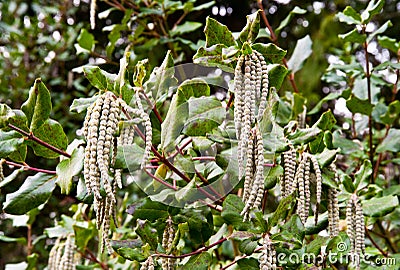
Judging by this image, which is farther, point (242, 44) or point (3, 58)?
point (3, 58)

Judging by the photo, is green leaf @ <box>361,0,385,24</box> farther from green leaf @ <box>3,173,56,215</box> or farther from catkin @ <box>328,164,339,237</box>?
green leaf @ <box>3,173,56,215</box>

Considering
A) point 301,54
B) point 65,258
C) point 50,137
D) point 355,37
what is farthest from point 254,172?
point 301,54

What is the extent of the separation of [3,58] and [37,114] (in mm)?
1918

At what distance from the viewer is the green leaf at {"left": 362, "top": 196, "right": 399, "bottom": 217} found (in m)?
1.06

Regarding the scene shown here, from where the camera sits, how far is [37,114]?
0.89m

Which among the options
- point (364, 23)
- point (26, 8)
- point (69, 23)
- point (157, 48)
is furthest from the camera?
point (69, 23)

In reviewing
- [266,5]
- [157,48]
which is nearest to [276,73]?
[157,48]

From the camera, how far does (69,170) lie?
2.88ft

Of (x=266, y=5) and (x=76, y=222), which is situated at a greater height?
(x=266, y=5)

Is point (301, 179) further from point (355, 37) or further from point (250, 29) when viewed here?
point (355, 37)

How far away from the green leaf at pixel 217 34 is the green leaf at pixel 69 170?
0.29 meters

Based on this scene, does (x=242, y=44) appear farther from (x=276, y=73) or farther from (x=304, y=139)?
(x=304, y=139)

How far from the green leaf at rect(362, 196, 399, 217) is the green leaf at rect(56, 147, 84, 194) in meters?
0.58

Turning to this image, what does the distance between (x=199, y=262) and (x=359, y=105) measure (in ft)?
2.33
